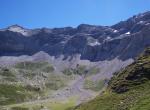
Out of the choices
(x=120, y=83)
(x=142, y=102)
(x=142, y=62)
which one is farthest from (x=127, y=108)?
(x=142, y=62)

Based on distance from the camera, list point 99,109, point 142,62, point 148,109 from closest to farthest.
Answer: point 148,109 → point 99,109 → point 142,62

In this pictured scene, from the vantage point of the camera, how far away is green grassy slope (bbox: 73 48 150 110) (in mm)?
91812

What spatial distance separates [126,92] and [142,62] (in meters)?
29.6

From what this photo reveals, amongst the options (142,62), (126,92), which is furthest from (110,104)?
(142,62)

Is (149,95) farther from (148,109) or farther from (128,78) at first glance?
(128,78)

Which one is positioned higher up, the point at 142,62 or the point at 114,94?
the point at 142,62

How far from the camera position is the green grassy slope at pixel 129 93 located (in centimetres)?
9181

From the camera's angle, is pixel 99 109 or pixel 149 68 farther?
pixel 149 68

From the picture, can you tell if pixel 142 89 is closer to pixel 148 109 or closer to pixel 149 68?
pixel 149 68

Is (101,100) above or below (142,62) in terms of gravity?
below

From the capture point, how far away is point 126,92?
115 m

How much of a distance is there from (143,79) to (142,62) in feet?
71.7

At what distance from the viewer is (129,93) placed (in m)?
111

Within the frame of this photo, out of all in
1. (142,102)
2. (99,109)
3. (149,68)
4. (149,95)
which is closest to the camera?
(142,102)
